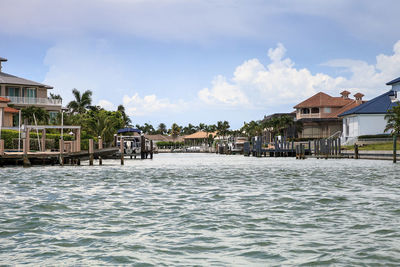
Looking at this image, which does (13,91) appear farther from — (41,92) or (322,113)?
(322,113)

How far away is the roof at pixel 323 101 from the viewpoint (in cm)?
10162

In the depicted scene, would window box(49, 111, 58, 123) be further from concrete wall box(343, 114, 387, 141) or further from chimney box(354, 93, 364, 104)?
chimney box(354, 93, 364, 104)

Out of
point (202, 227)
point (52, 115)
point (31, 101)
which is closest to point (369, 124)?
point (52, 115)

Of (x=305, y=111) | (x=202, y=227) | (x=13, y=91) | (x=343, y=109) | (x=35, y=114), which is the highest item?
(x=13, y=91)

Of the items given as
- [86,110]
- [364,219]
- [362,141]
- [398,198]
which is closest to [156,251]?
[364,219]

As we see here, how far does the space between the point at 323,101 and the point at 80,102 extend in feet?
165

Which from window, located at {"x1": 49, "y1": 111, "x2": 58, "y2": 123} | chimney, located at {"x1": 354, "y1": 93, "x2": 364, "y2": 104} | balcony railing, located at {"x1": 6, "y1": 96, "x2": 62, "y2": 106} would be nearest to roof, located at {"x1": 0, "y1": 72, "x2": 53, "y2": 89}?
balcony railing, located at {"x1": 6, "y1": 96, "x2": 62, "y2": 106}

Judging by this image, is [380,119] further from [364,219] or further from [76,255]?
[76,255]

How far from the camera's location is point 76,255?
31.0 feet

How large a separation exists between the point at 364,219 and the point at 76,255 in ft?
25.5

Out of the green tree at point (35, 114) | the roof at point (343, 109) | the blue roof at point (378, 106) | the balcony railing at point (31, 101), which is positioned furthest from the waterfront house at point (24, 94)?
the roof at point (343, 109)

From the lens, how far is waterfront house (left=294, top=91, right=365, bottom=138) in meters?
98.0

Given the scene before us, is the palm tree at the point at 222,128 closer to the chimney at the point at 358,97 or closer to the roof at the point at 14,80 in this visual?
the chimney at the point at 358,97

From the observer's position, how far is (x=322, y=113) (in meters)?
102
